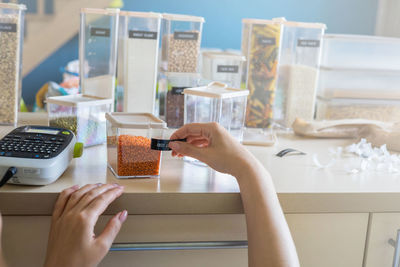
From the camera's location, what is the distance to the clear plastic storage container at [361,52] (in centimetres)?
140

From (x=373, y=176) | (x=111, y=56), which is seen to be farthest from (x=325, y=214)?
(x=111, y=56)

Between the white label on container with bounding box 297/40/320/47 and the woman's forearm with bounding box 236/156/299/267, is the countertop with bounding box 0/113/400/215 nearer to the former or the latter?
the woman's forearm with bounding box 236/156/299/267

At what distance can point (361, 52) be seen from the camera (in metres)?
1.41

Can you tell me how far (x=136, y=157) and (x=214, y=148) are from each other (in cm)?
15

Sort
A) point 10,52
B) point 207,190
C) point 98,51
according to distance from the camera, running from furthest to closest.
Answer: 1. point 98,51
2. point 10,52
3. point 207,190

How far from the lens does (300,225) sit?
911 mm

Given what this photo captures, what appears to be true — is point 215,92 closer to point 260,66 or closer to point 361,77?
point 260,66

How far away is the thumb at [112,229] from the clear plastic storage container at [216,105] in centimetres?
36

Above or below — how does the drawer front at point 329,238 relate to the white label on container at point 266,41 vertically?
below

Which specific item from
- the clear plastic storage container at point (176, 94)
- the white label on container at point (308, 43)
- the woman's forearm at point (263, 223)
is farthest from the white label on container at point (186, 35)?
the woman's forearm at point (263, 223)

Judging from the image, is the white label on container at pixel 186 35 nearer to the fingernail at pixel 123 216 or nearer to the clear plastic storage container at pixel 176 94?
the clear plastic storage container at pixel 176 94

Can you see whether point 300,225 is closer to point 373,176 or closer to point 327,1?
point 373,176

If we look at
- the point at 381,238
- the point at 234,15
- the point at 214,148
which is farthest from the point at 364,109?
the point at 234,15

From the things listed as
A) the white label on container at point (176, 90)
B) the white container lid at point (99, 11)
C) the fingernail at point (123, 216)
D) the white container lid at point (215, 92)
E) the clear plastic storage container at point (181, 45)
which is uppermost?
the white container lid at point (99, 11)
